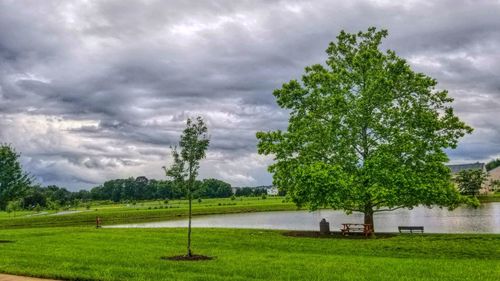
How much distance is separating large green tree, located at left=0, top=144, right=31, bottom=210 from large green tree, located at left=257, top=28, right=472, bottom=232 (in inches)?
648

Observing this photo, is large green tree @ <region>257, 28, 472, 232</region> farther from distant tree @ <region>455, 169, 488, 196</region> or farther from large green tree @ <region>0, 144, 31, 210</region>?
distant tree @ <region>455, 169, 488, 196</region>

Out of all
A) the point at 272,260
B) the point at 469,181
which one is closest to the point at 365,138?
the point at 272,260

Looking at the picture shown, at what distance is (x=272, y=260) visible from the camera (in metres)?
18.4

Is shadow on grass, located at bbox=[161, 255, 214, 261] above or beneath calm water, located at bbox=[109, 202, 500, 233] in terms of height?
above

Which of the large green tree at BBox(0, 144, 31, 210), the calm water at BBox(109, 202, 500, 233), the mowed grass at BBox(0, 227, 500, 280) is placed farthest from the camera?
the calm water at BBox(109, 202, 500, 233)

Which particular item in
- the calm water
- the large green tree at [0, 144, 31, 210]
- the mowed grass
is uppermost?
the large green tree at [0, 144, 31, 210]

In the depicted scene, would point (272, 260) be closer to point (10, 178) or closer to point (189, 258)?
point (189, 258)

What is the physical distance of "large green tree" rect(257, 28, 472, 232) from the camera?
3012 centimetres

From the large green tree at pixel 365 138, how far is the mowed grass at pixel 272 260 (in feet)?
12.0

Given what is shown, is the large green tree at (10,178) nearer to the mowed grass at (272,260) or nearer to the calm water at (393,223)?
the mowed grass at (272,260)

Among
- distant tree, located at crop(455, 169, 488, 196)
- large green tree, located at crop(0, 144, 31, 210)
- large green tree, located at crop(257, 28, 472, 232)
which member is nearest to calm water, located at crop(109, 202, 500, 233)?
large green tree, located at crop(257, 28, 472, 232)

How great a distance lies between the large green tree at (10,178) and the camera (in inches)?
1124

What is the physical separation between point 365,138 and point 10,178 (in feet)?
76.1

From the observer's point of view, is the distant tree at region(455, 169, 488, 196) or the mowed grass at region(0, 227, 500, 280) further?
the distant tree at region(455, 169, 488, 196)
